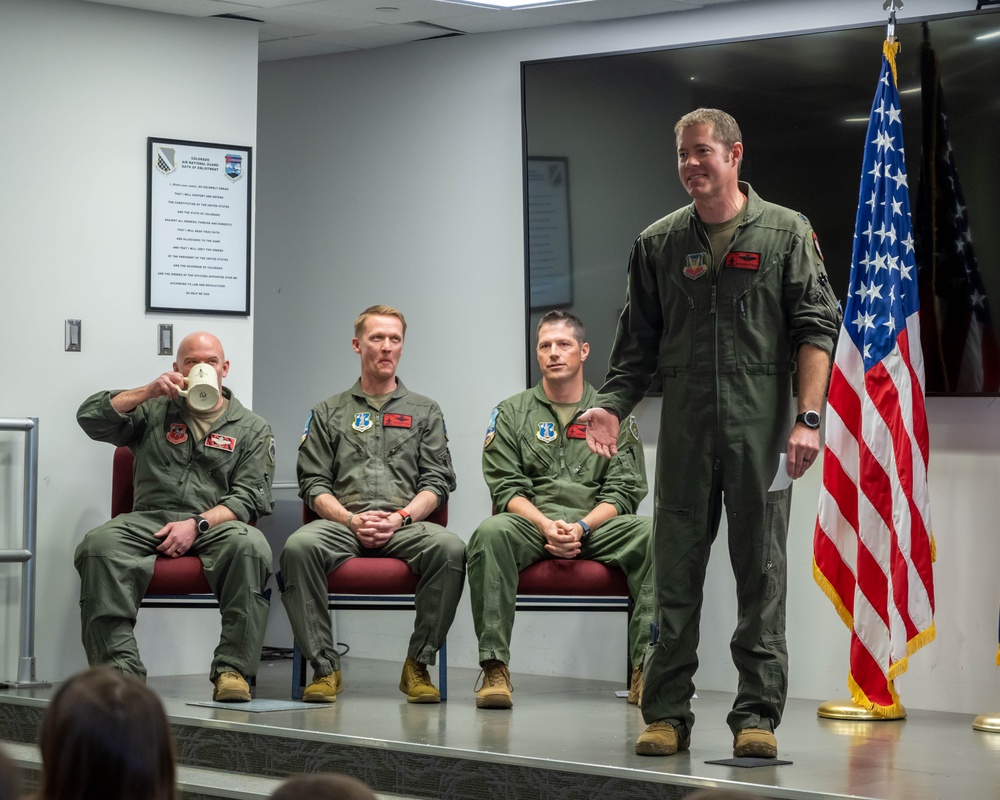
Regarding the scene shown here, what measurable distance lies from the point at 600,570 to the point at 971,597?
4.02ft

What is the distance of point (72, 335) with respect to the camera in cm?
512

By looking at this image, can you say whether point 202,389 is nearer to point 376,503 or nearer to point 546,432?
point 376,503

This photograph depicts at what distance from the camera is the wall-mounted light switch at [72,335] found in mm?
5109

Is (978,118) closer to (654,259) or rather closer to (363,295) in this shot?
(654,259)

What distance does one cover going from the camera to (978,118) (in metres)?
4.48

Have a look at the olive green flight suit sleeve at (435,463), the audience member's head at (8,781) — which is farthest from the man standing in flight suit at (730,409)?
the audience member's head at (8,781)

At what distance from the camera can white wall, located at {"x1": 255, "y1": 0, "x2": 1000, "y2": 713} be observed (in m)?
4.62

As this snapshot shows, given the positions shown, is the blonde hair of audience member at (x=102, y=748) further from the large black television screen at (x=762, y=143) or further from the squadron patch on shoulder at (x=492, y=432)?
the large black television screen at (x=762, y=143)

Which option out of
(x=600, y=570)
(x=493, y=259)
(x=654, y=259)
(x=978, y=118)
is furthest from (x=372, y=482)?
(x=978, y=118)

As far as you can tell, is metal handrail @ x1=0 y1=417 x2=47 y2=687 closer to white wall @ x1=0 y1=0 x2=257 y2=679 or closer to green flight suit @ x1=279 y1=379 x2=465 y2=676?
white wall @ x1=0 y1=0 x2=257 y2=679

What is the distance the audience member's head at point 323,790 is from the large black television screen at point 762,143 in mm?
3575

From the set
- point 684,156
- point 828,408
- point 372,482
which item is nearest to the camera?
point 684,156

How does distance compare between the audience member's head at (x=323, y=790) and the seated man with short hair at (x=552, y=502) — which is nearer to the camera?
the audience member's head at (x=323, y=790)

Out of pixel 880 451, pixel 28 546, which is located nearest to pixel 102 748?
pixel 880 451
